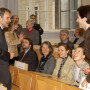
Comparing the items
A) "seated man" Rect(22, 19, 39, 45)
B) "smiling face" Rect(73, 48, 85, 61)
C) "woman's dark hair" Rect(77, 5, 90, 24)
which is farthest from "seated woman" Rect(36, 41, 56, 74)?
"woman's dark hair" Rect(77, 5, 90, 24)

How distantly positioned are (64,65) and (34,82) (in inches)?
33.8

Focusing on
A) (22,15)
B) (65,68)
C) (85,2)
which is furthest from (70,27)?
(65,68)

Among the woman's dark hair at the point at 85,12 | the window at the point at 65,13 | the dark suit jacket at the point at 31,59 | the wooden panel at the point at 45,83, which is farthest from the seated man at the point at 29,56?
the window at the point at 65,13

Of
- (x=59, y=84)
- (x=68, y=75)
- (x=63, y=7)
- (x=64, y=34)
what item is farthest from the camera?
(x=63, y=7)

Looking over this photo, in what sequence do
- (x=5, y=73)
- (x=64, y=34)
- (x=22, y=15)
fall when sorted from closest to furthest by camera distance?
(x=5, y=73), (x=64, y=34), (x=22, y=15)

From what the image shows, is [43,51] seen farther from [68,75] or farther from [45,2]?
[45,2]

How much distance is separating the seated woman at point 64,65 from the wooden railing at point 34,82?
640 mm

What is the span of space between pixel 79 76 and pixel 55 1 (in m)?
5.88

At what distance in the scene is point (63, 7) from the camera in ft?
30.9

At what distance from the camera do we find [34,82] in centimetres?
347

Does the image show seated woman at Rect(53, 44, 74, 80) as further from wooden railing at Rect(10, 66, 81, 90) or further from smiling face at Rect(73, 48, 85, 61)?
wooden railing at Rect(10, 66, 81, 90)

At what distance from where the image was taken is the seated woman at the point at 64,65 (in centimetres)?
409

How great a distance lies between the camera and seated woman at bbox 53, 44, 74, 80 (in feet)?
13.4

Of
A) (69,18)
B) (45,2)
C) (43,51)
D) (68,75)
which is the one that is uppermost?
(45,2)
